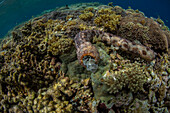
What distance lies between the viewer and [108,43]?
5047 mm

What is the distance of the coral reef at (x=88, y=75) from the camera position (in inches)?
140

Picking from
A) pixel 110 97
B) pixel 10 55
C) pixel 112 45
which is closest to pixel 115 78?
pixel 110 97

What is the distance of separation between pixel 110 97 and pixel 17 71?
3604 millimetres

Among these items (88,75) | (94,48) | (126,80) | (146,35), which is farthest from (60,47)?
(146,35)

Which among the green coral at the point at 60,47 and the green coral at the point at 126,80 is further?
the green coral at the point at 60,47

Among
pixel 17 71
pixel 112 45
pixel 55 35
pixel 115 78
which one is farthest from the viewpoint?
pixel 55 35

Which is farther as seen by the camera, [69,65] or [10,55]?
[10,55]

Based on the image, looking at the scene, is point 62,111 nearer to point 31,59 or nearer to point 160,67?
point 31,59

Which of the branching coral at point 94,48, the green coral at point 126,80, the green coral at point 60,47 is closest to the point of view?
the green coral at point 126,80

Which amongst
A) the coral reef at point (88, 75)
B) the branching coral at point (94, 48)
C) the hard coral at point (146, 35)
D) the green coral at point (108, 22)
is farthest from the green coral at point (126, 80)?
the green coral at point (108, 22)

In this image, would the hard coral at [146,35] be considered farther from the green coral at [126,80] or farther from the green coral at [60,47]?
the green coral at [60,47]

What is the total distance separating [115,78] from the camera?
11.9ft

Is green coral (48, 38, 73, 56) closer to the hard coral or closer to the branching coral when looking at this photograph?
the branching coral

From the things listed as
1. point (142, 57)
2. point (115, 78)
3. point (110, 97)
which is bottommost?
point (110, 97)
